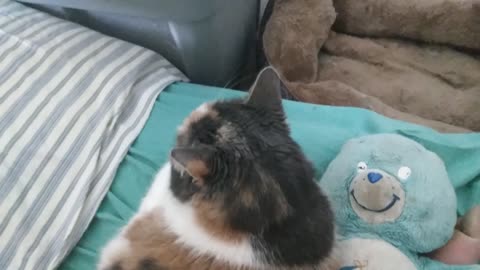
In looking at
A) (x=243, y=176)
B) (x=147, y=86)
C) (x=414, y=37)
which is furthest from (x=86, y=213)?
(x=414, y=37)

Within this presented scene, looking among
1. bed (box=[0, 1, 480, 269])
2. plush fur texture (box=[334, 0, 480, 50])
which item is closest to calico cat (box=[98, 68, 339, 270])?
bed (box=[0, 1, 480, 269])

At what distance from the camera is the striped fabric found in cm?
103

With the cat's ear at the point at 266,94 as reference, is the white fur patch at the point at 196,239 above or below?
below

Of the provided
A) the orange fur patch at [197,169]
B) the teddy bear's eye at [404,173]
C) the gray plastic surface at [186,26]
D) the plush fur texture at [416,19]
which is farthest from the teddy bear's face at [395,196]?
the plush fur texture at [416,19]

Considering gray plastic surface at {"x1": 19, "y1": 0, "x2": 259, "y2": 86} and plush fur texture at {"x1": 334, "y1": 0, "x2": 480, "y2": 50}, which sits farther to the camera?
plush fur texture at {"x1": 334, "y1": 0, "x2": 480, "y2": 50}

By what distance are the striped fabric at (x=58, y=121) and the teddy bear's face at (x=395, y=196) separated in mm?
545

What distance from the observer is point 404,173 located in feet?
3.14

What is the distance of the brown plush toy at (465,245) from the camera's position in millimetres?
974

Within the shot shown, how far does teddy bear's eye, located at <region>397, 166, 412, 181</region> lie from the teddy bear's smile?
0.02 meters

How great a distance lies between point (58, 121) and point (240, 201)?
62cm

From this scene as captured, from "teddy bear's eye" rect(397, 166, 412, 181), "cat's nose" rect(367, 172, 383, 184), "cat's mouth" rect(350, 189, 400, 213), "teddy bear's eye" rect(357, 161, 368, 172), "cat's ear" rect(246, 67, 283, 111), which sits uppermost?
"cat's ear" rect(246, 67, 283, 111)

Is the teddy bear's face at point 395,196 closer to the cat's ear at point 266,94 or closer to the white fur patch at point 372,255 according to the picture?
the white fur patch at point 372,255

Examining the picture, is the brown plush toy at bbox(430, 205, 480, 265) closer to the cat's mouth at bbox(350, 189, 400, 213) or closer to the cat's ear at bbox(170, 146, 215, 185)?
the cat's mouth at bbox(350, 189, 400, 213)

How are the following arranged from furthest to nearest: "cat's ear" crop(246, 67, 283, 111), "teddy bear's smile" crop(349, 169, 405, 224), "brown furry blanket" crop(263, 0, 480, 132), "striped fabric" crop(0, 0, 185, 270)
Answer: "brown furry blanket" crop(263, 0, 480, 132)
"striped fabric" crop(0, 0, 185, 270)
"teddy bear's smile" crop(349, 169, 405, 224)
"cat's ear" crop(246, 67, 283, 111)
